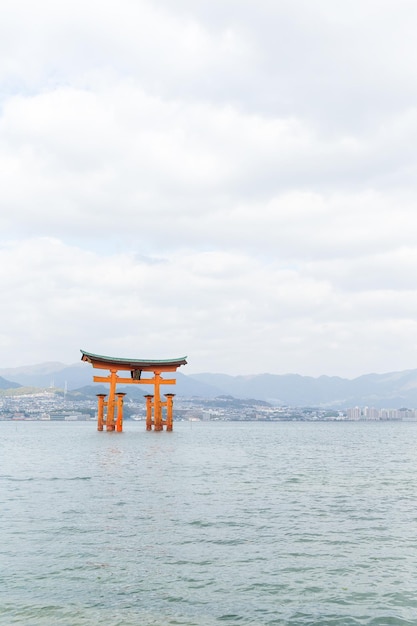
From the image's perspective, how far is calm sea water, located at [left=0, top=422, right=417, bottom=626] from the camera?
1006 cm

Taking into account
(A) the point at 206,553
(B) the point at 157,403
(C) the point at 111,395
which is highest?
(C) the point at 111,395

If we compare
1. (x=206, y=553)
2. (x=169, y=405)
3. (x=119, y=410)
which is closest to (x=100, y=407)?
(x=119, y=410)

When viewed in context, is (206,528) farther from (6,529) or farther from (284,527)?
(6,529)

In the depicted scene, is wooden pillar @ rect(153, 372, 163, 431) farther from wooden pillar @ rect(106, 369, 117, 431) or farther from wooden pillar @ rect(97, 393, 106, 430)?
wooden pillar @ rect(97, 393, 106, 430)

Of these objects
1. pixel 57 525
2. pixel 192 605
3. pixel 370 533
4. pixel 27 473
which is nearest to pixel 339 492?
pixel 370 533

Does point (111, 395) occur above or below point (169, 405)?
above

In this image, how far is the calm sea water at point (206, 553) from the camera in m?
10.1

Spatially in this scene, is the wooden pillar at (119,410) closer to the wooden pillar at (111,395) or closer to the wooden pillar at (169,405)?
the wooden pillar at (111,395)

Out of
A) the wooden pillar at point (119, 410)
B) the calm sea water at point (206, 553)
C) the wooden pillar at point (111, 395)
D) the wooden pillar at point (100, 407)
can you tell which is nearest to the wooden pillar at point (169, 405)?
the wooden pillar at point (119, 410)

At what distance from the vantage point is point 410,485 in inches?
1076

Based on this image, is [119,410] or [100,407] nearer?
[119,410]

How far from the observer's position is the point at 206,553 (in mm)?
13781

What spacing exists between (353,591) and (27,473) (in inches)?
967

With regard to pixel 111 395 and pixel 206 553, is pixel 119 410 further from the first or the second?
pixel 206 553
